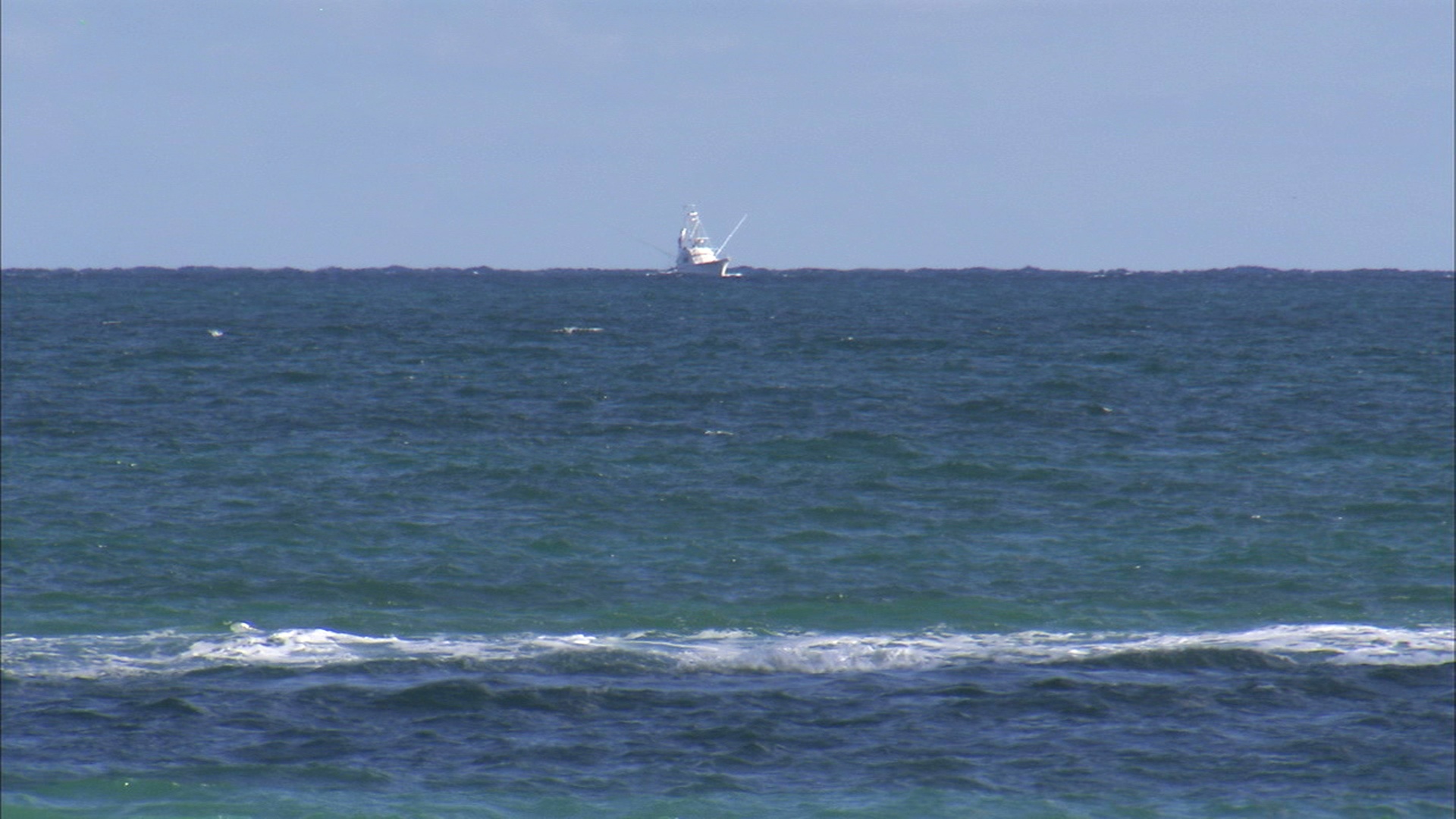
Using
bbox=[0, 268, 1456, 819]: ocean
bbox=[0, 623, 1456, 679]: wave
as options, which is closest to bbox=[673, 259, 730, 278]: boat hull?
bbox=[0, 268, 1456, 819]: ocean

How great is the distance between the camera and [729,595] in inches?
622

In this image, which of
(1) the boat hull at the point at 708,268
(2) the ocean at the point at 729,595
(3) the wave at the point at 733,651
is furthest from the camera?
(1) the boat hull at the point at 708,268

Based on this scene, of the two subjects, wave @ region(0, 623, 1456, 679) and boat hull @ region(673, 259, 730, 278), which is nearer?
wave @ region(0, 623, 1456, 679)

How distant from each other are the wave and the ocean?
0.07 meters

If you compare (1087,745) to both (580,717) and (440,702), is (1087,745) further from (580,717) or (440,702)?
(440,702)

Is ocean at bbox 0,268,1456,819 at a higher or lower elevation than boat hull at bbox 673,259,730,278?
lower

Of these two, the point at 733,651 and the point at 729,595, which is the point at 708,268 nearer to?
the point at 729,595

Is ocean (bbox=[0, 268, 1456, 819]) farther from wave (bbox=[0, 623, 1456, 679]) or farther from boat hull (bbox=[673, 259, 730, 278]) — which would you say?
boat hull (bbox=[673, 259, 730, 278])

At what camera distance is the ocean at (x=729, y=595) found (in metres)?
9.59

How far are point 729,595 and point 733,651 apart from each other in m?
2.68

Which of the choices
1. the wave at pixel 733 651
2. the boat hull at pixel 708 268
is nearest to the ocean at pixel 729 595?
the wave at pixel 733 651

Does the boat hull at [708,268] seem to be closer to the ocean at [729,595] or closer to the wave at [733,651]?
the ocean at [729,595]

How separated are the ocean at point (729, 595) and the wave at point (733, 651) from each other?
68 mm

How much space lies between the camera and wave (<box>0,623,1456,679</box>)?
12391 millimetres
